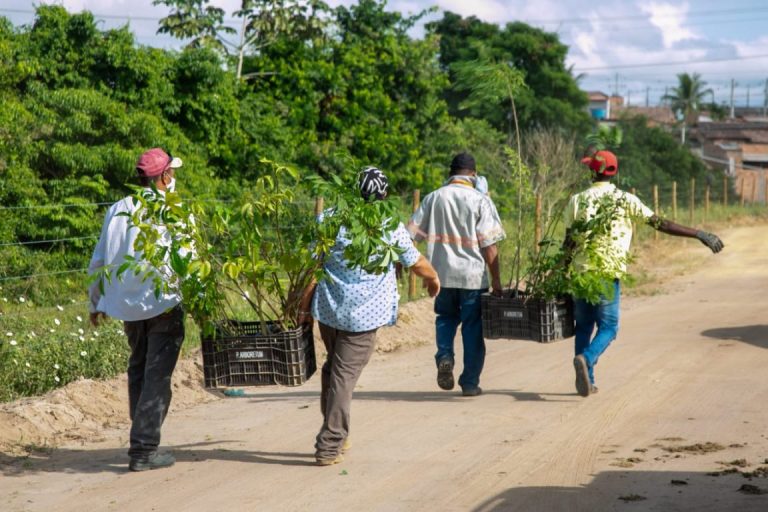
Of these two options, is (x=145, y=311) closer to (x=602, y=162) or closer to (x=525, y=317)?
(x=525, y=317)

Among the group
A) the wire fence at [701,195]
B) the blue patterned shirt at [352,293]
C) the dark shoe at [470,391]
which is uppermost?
the wire fence at [701,195]

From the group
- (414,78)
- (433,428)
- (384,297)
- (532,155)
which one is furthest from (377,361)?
(532,155)

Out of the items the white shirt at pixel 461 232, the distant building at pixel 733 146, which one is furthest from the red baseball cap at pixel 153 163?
the distant building at pixel 733 146

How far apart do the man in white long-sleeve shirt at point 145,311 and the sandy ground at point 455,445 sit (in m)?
0.28

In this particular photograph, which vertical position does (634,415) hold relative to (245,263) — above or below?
below

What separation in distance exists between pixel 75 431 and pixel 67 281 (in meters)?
5.49

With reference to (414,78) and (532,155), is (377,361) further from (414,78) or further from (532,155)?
(532,155)

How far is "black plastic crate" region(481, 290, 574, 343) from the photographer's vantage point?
28.6ft

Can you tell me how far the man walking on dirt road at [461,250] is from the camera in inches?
349

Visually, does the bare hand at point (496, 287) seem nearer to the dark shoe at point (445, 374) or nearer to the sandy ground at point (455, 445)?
the dark shoe at point (445, 374)

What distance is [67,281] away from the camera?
43.7ft

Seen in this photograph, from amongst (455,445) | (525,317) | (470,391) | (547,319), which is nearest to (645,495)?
(455,445)

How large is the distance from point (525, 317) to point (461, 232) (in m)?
0.88

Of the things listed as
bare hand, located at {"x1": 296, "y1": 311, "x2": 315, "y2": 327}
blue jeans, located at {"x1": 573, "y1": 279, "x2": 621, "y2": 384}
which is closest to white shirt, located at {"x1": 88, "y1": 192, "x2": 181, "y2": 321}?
bare hand, located at {"x1": 296, "y1": 311, "x2": 315, "y2": 327}
